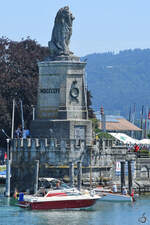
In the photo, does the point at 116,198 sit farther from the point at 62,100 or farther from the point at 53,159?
the point at 62,100

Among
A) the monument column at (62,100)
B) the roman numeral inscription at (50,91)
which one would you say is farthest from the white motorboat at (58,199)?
the roman numeral inscription at (50,91)

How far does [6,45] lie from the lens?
11281 cm

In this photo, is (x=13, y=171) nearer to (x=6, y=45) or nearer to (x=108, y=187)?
(x=108, y=187)

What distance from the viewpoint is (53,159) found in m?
82.1

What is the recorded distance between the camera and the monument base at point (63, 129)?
8388 centimetres

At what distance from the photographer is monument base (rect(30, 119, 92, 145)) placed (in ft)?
275

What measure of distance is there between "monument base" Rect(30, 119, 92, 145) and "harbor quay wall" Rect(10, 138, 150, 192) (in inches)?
45.0

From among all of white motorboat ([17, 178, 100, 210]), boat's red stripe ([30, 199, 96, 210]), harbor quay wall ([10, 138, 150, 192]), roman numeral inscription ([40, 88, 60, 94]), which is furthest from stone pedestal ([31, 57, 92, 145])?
boat's red stripe ([30, 199, 96, 210])

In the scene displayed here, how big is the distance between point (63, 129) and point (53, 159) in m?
3.24

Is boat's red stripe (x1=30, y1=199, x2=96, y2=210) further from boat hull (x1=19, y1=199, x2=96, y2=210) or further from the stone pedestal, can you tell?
the stone pedestal

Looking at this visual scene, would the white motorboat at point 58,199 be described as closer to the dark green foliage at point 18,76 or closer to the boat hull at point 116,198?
the boat hull at point 116,198

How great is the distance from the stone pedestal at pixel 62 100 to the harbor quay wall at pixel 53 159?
176cm

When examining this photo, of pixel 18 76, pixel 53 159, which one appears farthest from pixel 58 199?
pixel 18 76

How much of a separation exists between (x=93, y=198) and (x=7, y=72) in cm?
3677
